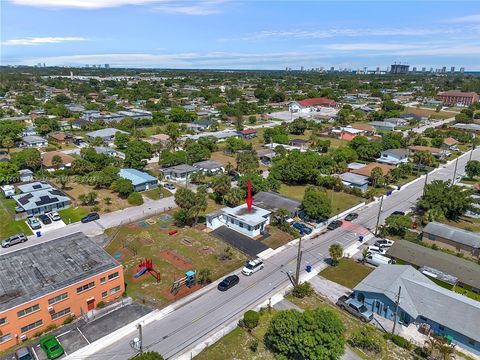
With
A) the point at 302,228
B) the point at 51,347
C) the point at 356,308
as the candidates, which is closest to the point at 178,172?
the point at 302,228

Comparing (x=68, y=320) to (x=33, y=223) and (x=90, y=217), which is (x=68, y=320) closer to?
(x=90, y=217)

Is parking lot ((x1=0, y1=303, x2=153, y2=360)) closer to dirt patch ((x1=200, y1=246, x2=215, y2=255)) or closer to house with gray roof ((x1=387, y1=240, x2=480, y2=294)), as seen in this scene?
dirt patch ((x1=200, y1=246, x2=215, y2=255))

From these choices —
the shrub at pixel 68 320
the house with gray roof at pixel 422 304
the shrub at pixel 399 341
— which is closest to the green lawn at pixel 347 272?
the house with gray roof at pixel 422 304

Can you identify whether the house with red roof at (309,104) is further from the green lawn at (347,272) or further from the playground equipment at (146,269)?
the playground equipment at (146,269)

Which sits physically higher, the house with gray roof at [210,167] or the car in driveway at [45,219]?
the house with gray roof at [210,167]

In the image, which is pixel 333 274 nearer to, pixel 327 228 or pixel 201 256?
pixel 327 228

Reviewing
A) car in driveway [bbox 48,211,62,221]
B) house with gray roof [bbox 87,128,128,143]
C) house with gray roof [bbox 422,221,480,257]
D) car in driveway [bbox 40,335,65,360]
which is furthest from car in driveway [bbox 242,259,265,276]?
house with gray roof [bbox 87,128,128,143]
